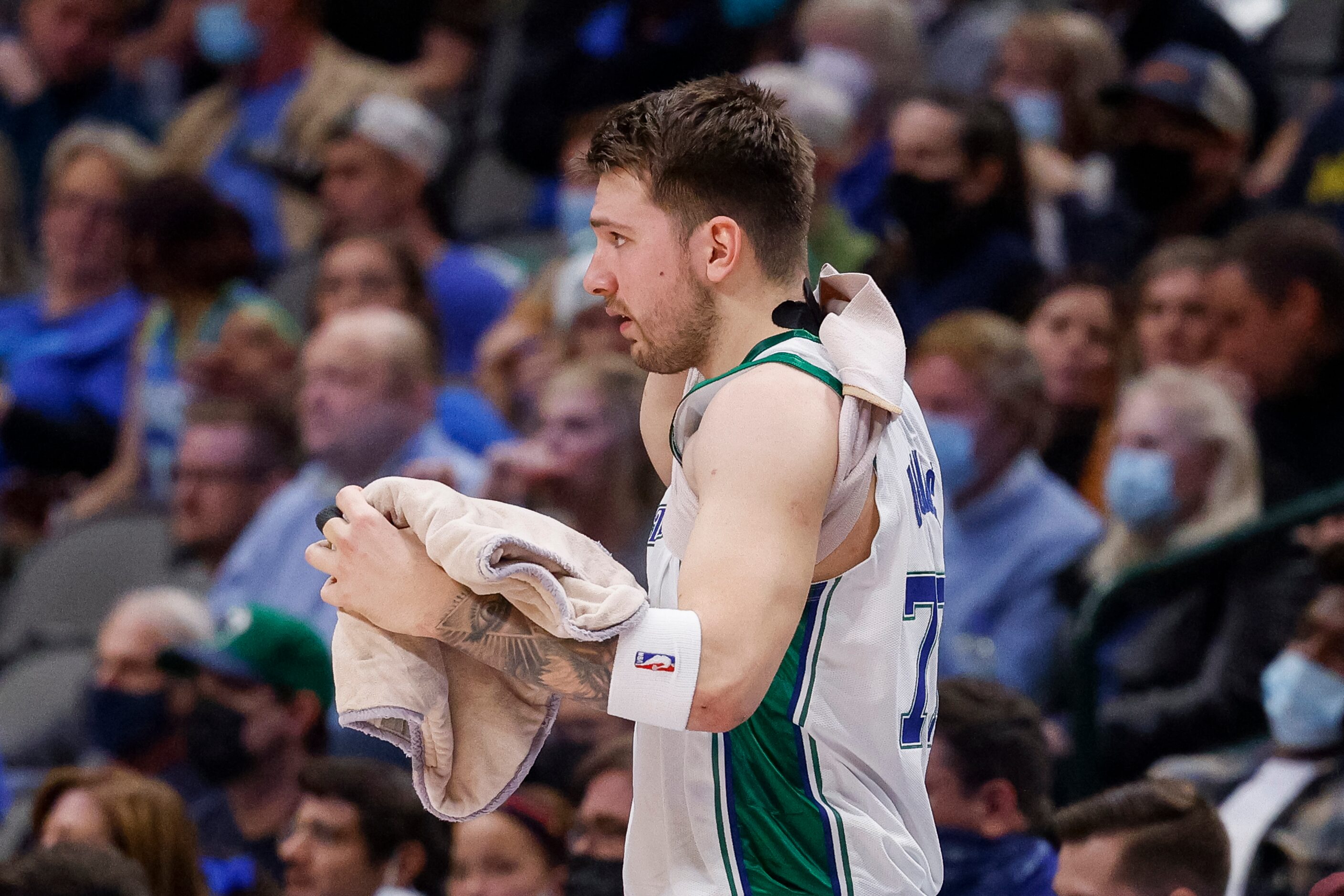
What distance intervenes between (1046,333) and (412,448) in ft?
6.48

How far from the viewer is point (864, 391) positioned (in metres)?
2.19

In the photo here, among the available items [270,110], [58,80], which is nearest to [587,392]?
[270,110]

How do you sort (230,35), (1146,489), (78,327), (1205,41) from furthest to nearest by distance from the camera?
(230,35)
(78,327)
(1205,41)
(1146,489)

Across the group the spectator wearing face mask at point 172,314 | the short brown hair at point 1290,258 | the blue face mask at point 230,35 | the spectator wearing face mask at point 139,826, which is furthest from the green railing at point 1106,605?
the blue face mask at point 230,35

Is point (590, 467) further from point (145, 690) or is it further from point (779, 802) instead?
point (779, 802)

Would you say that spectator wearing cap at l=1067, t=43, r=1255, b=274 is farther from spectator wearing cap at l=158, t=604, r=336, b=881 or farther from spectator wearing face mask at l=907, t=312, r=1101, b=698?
spectator wearing cap at l=158, t=604, r=336, b=881

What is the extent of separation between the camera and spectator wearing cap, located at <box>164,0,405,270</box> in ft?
→ 24.8

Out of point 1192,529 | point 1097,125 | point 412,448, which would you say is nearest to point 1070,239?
point 1097,125

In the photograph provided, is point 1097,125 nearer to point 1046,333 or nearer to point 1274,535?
point 1046,333

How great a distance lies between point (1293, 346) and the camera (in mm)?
5141

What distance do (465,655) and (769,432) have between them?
48 cm

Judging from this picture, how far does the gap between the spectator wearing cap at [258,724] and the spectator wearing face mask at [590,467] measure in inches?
28.3

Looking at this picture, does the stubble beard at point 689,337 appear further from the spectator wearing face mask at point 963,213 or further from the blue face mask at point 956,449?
the spectator wearing face mask at point 963,213

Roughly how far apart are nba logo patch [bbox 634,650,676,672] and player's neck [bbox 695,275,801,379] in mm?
417
